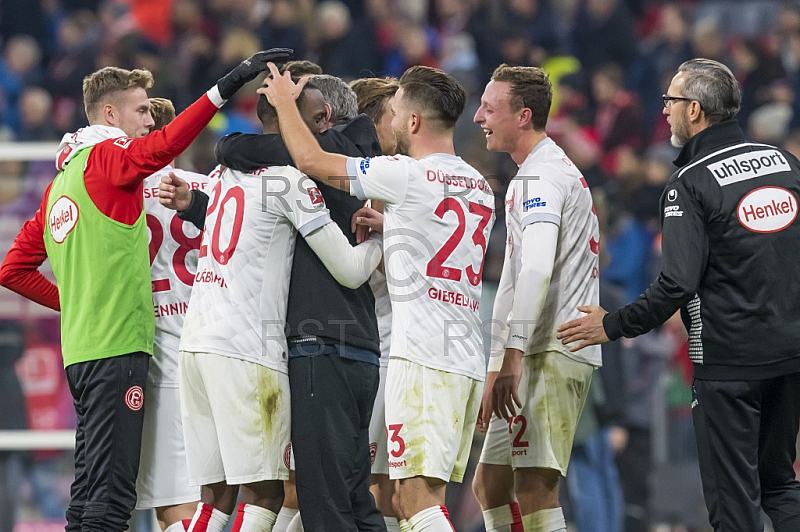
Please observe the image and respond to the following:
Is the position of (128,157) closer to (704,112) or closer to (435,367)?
(435,367)

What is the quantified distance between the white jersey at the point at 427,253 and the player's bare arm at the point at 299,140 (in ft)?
0.28

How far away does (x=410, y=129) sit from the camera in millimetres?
4914

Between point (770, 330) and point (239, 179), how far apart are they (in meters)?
2.55

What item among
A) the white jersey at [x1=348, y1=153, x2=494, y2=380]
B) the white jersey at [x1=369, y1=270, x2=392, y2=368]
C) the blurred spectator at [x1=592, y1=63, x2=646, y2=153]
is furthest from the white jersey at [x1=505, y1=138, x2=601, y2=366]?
the blurred spectator at [x1=592, y1=63, x2=646, y2=153]

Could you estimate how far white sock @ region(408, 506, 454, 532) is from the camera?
455 centimetres

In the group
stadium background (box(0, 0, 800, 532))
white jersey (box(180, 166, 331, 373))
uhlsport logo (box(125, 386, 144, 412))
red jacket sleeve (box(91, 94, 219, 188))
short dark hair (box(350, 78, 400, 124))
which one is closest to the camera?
white jersey (box(180, 166, 331, 373))

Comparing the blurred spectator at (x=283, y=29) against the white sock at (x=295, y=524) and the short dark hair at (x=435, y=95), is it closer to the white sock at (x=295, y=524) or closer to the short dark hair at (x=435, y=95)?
the short dark hair at (x=435, y=95)

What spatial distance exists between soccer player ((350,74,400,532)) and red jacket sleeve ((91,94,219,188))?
3.54 feet

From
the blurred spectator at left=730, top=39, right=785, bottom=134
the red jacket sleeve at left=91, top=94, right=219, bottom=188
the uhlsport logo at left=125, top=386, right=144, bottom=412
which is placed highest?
the blurred spectator at left=730, top=39, right=785, bottom=134

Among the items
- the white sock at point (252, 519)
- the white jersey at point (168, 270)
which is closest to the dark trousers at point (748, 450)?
the white sock at point (252, 519)

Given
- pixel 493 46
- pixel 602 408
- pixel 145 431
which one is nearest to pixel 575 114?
pixel 493 46

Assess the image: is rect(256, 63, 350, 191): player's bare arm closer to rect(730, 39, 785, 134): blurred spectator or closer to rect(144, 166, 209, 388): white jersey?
rect(144, 166, 209, 388): white jersey

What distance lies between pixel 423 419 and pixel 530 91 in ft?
6.25

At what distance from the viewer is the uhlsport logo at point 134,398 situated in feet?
16.8
